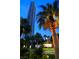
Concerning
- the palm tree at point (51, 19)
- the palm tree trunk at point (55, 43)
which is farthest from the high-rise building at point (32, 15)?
the palm tree trunk at point (55, 43)

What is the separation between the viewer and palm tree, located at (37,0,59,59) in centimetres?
143

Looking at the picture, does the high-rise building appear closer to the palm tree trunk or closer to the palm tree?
the palm tree

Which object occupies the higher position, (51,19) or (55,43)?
(51,19)

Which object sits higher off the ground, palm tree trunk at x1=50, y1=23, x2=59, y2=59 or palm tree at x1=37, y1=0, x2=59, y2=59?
palm tree at x1=37, y1=0, x2=59, y2=59

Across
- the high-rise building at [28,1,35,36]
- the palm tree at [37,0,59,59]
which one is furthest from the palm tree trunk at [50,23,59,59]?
the high-rise building at [28,1,35,36]

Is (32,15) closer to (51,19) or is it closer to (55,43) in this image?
(51,19)

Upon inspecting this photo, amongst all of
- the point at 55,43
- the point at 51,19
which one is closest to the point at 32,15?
the point at 51,19

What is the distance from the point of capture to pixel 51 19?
1.45 meters

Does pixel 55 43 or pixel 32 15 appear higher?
pixel 32 15
